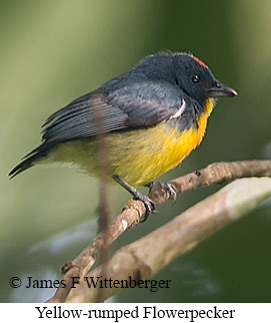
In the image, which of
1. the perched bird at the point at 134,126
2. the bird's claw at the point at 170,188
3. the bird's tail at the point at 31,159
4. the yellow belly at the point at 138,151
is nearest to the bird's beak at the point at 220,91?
the perched bird at the point at 134,126

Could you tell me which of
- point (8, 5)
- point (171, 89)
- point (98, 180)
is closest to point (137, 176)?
point (98, 180)

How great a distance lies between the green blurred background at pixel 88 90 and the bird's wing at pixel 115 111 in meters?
0.05

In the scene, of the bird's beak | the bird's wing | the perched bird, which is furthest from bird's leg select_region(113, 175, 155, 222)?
the bird's beak

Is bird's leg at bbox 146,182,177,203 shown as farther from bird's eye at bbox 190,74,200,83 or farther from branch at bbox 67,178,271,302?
bird's eye at bbox 190,74,200,83

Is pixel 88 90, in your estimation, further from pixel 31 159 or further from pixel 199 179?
pixel 199 179

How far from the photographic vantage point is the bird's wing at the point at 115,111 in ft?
4.75

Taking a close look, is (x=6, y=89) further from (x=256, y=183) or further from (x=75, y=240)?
(x=256, y=183)

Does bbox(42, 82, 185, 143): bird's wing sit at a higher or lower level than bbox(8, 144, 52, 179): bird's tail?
higher

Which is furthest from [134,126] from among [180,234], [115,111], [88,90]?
[180,234]

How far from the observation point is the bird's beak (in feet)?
4.80

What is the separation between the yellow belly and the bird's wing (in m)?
0.02

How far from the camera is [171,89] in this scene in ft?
5.17

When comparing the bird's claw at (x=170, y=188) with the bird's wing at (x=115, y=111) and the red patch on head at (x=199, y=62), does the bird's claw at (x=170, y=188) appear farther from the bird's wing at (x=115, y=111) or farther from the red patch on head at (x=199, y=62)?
the red patch on head at (x=199, y=62)
